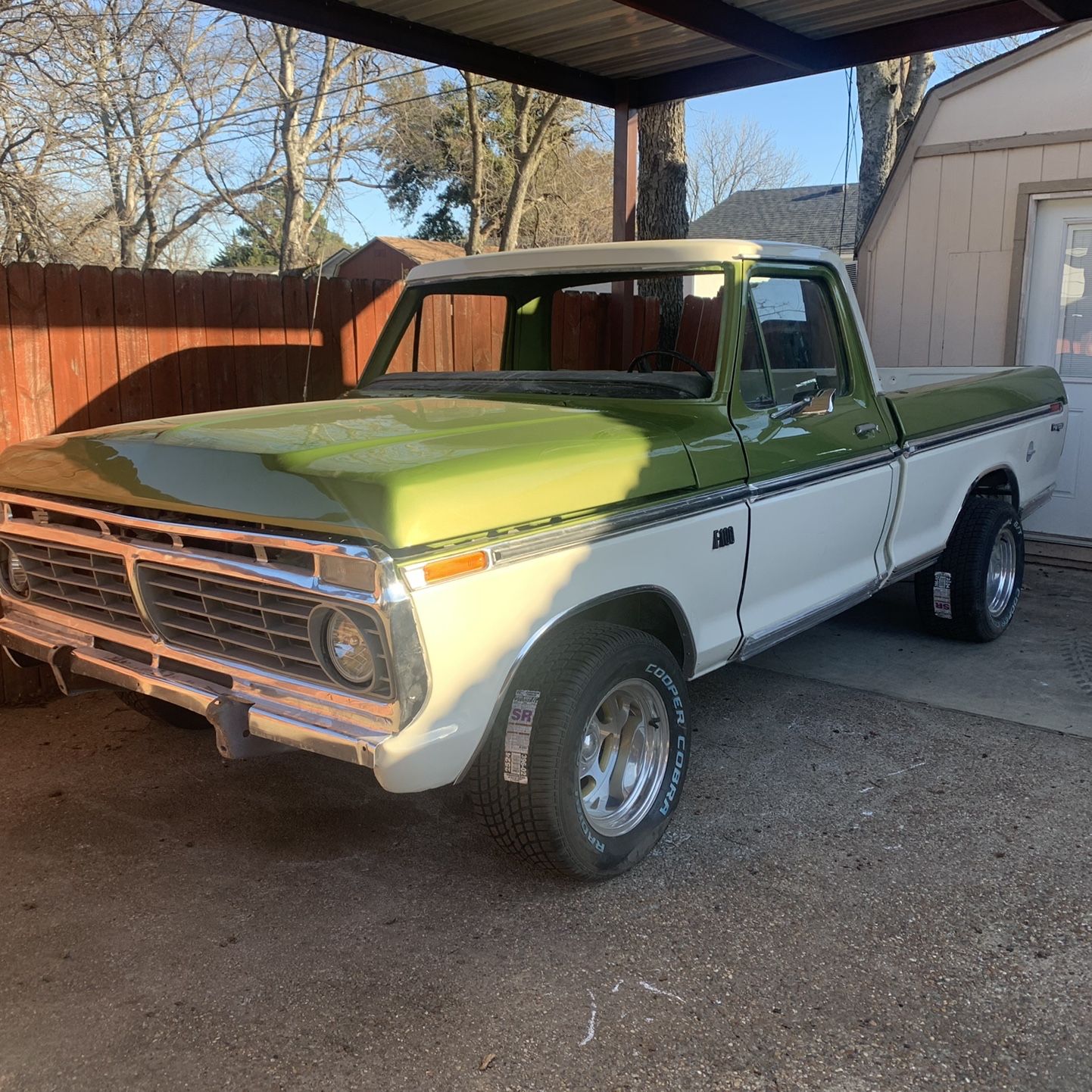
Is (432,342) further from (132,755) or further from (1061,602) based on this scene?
(1061,602)

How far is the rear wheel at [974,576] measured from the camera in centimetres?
559

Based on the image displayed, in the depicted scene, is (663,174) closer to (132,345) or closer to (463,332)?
(463,332)

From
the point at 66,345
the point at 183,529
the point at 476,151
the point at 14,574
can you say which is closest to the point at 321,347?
the point at 66,345

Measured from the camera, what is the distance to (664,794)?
360 cm

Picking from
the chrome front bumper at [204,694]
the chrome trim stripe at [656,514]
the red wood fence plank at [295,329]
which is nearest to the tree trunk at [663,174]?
the red wood fence plank at [295,329]

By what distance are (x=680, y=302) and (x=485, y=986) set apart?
7.27 metres

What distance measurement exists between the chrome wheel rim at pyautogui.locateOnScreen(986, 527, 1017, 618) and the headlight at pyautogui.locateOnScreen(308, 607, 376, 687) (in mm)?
4171

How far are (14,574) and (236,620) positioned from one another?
1346 mm

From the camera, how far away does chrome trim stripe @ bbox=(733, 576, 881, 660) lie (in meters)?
4.07

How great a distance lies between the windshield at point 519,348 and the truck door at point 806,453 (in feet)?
0.78

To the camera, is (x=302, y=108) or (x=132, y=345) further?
(x=302, y=108)

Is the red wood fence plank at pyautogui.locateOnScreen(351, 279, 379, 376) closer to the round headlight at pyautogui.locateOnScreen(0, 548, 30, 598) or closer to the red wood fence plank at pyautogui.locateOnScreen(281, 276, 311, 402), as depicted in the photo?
the red wood fence plank at pyautogui.locateOnScreen(281, 276, 311, 402)

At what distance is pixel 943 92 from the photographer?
7977mm

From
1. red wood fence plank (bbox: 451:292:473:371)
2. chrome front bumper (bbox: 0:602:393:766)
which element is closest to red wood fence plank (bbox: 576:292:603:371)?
red wood fence plank (bbox: 451:292:473:371)
